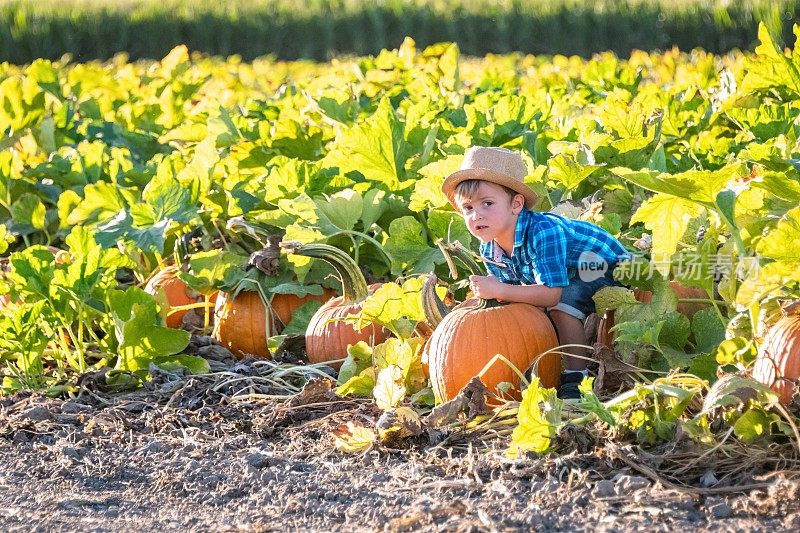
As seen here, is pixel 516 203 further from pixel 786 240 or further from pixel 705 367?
pixel 786 240

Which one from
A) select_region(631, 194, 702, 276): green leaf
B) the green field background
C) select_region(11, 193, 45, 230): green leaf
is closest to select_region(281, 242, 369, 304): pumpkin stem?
select_region(631, 194, 702, 276): green leaf

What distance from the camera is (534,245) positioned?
3359 mm

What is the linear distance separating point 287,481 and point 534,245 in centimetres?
104

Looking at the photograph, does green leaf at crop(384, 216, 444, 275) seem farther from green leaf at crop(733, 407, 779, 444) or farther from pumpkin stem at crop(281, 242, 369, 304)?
green leaf at crop(733, 407, 779, 444)

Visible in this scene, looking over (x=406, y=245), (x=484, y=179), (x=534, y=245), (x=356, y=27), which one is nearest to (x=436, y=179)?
(x=406, y=245)

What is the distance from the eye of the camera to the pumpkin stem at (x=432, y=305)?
3283mm

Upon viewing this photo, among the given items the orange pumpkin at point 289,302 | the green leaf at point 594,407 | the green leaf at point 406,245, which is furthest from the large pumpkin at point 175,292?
the green leaf at point 594,407

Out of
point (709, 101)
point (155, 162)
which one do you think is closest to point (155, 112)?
point (155, 162)

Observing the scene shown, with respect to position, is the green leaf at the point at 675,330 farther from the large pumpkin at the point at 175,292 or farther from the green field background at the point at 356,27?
the green field background at the point at 356,27

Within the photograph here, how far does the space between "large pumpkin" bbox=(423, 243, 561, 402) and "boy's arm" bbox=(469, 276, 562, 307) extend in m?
0.03

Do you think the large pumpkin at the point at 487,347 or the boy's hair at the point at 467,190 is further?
the boy's hair at the point at 467,190

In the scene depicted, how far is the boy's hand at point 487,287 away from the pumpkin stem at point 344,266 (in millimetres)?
685

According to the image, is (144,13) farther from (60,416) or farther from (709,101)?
(60,416)

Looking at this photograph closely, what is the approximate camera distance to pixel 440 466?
9.30 ft
